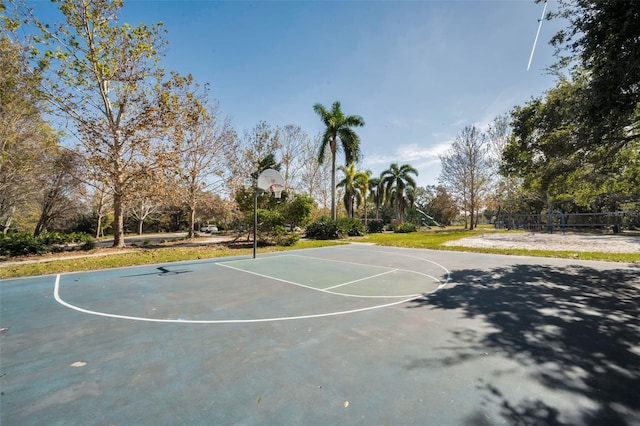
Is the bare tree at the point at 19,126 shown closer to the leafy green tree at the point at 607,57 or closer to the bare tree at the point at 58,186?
the bare tree at the point at 58,186

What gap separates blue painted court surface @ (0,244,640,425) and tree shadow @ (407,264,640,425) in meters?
0.02

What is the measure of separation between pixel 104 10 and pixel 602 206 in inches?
2048

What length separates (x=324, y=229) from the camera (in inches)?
886

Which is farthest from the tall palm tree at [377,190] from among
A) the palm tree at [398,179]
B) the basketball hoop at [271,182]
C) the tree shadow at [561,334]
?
the tree shadow at [561,334]

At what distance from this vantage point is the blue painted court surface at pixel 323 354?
242 cm

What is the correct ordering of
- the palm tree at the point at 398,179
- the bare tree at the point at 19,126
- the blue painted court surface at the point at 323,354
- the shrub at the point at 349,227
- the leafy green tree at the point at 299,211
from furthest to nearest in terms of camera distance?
the palm tree at the point at 398,179
the shrub at the point at 349,227
the leafy green tree at the point at 299,211
the bare tree at the point at 19,126
the blue painted court surface at the point at 323,354

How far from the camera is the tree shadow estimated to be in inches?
96.7

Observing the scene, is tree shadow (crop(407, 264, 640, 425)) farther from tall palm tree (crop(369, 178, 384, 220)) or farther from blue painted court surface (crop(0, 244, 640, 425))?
tall palm tree (crop(369, 178, 384, 220))

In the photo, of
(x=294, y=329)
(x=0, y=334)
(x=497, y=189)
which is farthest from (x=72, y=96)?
(x=497, y=189)

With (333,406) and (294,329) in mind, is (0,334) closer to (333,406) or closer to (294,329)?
(294,329)

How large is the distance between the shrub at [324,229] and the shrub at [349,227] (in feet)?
1.46

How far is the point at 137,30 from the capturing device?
524 inches

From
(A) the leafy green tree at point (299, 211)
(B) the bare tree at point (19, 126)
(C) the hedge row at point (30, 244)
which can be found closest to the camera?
(C) the hedge row at point (30, 244)

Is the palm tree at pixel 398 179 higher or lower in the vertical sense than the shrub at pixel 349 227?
higher
